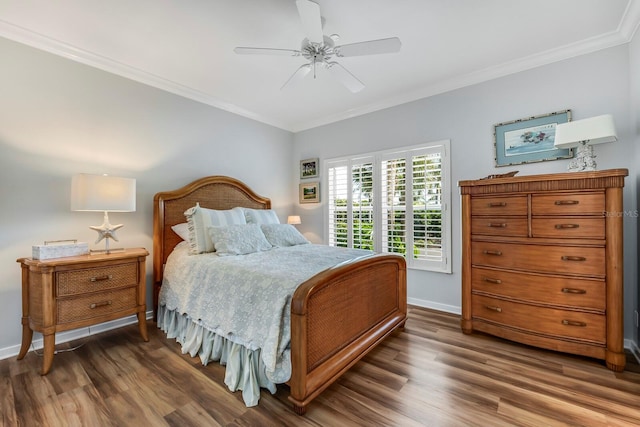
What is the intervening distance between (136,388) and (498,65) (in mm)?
4222

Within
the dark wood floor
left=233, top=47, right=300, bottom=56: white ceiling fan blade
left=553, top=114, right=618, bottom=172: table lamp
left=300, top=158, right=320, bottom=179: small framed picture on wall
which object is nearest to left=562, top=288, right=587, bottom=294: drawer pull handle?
the dark wood floor

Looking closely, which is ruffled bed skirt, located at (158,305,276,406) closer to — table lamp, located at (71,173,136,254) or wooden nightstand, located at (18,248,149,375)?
wooden nightstand, located at (18,248,149,375)

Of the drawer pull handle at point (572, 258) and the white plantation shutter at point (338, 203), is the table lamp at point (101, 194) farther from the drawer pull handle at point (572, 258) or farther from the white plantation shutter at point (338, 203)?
the drawer pull handle at point (572, 258)

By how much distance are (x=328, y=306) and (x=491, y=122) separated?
2.67 meters

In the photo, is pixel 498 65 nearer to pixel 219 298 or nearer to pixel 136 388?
pixel 219 298

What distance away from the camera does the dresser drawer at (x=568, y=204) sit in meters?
2.05

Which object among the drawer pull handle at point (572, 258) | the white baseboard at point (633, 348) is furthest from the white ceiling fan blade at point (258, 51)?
the white baseboard at point (633, 348)

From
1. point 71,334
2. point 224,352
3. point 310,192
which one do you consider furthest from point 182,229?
point 310,192

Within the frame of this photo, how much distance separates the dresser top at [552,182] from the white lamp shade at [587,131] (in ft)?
0.88

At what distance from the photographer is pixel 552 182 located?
218 cm

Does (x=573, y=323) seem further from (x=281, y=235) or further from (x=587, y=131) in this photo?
(x=281, y=235)

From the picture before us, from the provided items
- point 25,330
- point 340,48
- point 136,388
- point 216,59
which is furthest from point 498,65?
point 25,330

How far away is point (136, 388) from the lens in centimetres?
181

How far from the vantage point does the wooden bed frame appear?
61.4 inches
